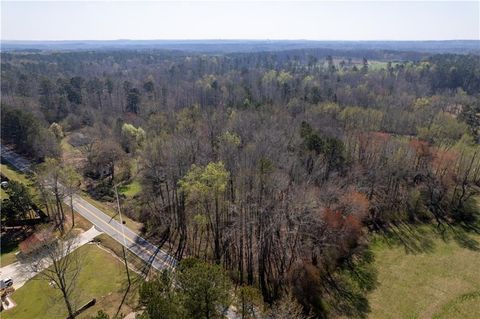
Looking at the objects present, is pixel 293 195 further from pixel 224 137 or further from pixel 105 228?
pixel 105 228

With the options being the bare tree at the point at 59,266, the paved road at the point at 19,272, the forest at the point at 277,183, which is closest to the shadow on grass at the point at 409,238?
the forest at the point at 277,183

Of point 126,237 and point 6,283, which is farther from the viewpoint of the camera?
point 126,237

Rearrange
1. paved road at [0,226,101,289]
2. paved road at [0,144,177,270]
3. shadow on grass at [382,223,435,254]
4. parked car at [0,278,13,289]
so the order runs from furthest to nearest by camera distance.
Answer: shadow on grass at [382,223,435,254]
paved road at [0,144,177,270]
paved road at [0,226,101,289]
parked car at [0,278,13,289]

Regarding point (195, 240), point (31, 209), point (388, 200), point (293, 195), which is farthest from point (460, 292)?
point (31, 209)

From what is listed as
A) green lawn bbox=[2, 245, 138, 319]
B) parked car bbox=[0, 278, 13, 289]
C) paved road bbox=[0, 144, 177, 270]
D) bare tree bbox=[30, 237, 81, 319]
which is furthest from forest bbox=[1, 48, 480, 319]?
parked car bbox=[0, 278, 13, 289]

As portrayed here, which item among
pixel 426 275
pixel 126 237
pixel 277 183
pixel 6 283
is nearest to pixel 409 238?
pixel 426 275

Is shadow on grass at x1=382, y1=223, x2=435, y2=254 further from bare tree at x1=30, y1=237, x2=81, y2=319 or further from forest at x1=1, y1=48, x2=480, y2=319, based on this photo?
bare tree at x1=30, y1=237, x2=81, y2=319

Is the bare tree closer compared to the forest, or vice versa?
the bare tree

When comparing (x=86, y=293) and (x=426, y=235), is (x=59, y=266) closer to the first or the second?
(x=86, y=293)
